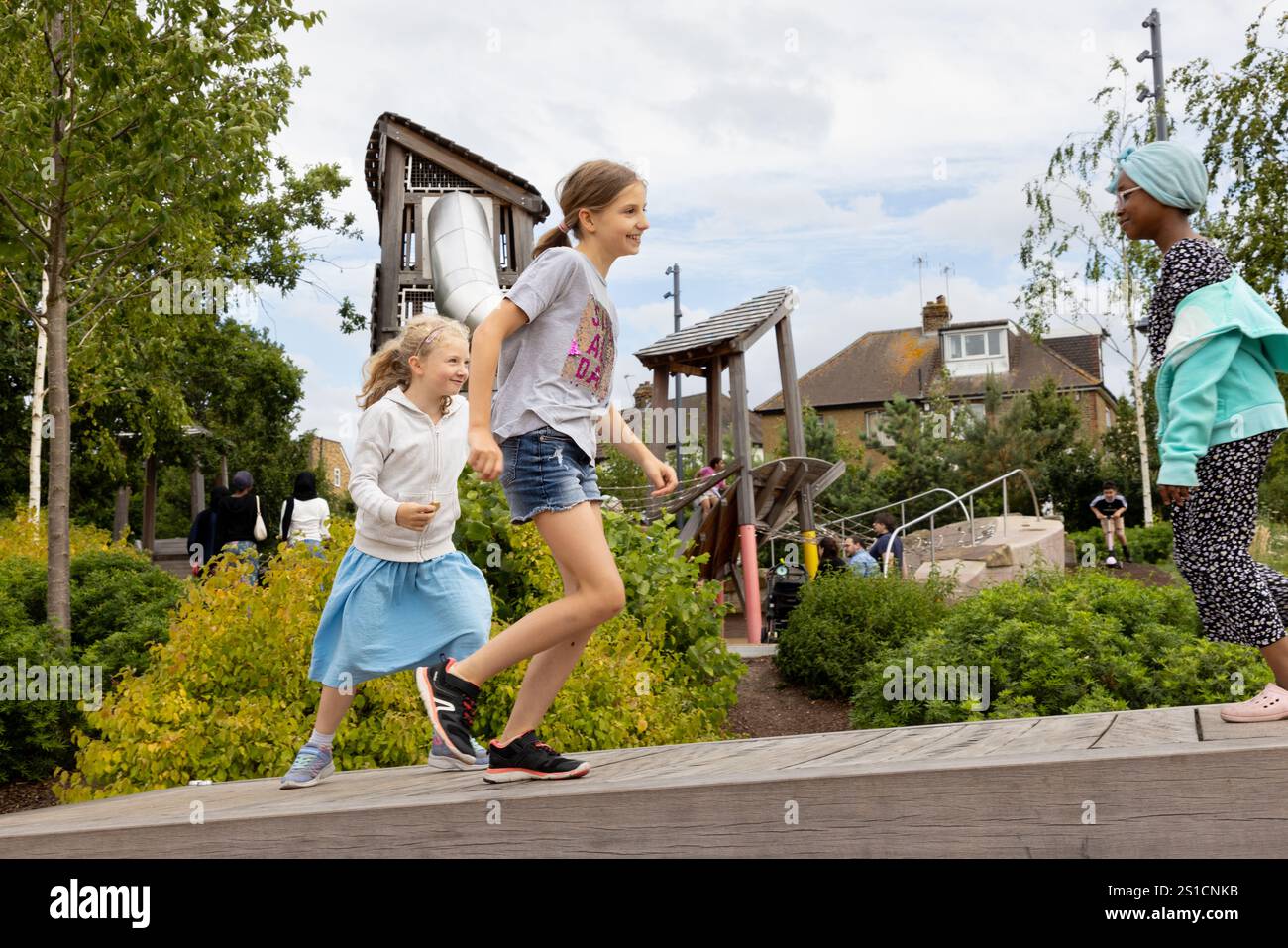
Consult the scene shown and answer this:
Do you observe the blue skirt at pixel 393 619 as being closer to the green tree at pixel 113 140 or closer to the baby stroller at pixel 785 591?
the green tree at pixel 113 140

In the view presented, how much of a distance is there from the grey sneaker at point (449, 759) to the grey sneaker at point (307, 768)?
38cm

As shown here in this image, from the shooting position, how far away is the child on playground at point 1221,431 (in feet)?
10.4

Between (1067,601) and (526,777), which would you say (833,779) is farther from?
(1067,601)

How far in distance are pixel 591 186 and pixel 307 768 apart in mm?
2198

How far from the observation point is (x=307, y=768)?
3.87 metres

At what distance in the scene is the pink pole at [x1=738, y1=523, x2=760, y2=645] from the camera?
1430cm

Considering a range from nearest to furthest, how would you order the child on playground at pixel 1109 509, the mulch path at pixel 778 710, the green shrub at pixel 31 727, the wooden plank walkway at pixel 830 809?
the wooden plank walkway at pixel 830 809
the green shrub at pixel 31 727
the mulch path at pixel 778 710
the child on playground at pixel 1109 509

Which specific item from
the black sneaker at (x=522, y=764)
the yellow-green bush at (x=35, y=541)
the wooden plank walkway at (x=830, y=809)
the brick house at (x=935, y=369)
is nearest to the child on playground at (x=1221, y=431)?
the wooden plank walkway at (x=830, y=809)

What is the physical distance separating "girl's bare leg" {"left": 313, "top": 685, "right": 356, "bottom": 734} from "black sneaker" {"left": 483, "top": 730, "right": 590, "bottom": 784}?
0.78 meters

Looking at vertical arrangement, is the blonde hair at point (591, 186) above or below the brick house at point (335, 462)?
below
